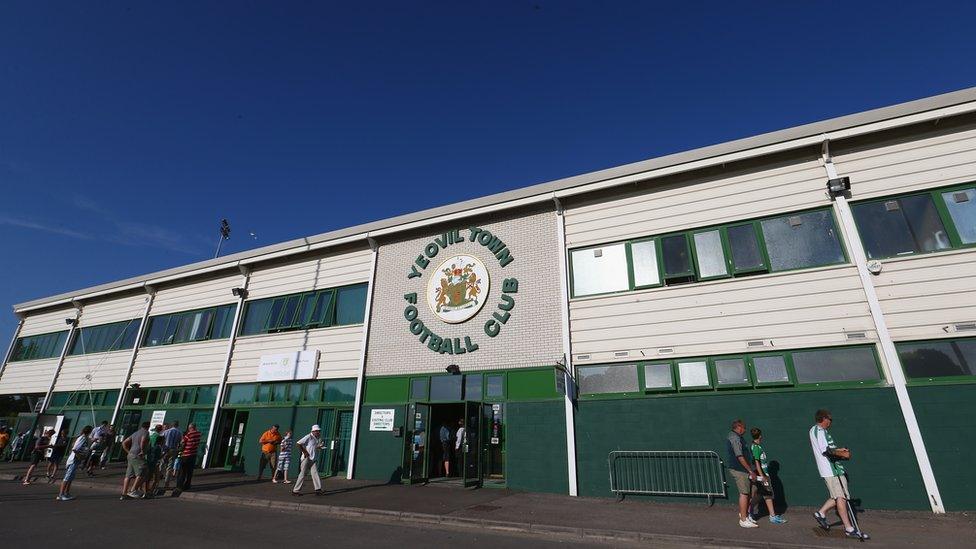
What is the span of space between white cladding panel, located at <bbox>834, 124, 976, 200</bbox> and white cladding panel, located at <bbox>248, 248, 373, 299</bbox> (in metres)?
13.4

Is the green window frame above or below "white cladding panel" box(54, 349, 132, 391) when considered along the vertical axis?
above

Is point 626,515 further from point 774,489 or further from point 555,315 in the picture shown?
point 555,315

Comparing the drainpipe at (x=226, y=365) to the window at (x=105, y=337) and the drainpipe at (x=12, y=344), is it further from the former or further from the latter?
the drainpipe at (x=12, y=344)

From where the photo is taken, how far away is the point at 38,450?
14445mm

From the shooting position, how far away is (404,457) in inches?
512

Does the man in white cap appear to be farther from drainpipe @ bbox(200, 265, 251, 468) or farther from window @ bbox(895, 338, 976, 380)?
window @ bbox(895, 338, 976, 380)

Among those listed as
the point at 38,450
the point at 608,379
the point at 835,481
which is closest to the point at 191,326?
the point at 38,450

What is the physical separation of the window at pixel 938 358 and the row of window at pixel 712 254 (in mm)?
2074

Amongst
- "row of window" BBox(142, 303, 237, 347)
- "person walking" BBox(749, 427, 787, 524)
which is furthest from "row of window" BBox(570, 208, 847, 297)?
"row of window" BBox(142, 303, 237, 347)

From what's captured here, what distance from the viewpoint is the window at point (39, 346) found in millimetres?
23344

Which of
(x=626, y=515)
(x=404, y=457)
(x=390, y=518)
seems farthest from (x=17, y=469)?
(x=626, y=515)

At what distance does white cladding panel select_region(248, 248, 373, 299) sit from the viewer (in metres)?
15.9

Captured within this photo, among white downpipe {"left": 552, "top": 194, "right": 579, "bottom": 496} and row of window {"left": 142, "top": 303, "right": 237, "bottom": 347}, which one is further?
row of window {"left": 142, "top": 303, "right": 237, "bottom": 347}

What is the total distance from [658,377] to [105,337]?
24069 mm
